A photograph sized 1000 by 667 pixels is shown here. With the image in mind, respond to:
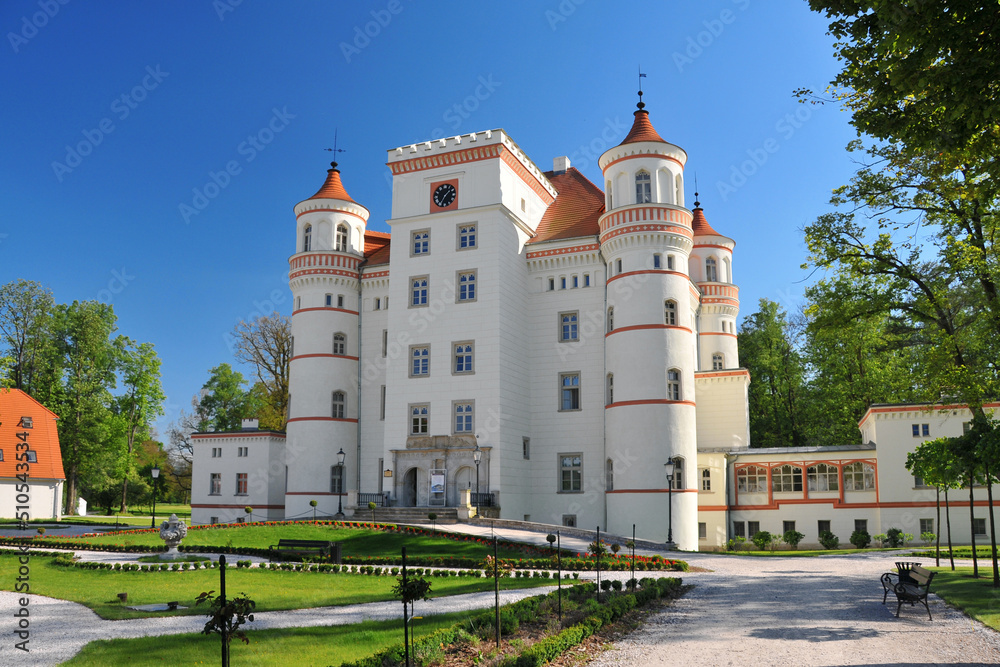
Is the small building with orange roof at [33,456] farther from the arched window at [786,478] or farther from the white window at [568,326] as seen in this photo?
the arched window at [786,478]

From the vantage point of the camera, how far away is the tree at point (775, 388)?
171 ft

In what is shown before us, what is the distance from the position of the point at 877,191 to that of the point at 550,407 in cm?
1875

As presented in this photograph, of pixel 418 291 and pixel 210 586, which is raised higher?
pixel 418 291

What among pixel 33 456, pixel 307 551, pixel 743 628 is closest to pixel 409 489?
pixel 307 551

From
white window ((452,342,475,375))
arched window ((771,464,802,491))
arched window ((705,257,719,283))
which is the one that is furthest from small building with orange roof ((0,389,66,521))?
arched window ((705,257,719,283))

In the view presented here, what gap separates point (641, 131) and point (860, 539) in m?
20.4

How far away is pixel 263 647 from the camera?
9.91 meters

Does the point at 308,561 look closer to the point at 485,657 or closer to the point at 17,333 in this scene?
the point at 485,657

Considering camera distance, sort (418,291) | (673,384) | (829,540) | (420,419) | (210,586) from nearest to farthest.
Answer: (210,586) → (673,384) → (829,540) → (420,419) → (418,291)

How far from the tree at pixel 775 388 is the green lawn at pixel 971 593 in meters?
33.4

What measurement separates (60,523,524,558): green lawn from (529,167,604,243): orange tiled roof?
1767 centimetres

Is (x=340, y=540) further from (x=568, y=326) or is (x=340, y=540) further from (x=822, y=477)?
(x=822, y=477)

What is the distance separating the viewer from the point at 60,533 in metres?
32.7

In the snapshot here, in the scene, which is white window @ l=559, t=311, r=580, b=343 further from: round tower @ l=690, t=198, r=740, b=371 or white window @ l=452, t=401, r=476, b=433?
round tower @ l=690, t=198, r=740, b=371
